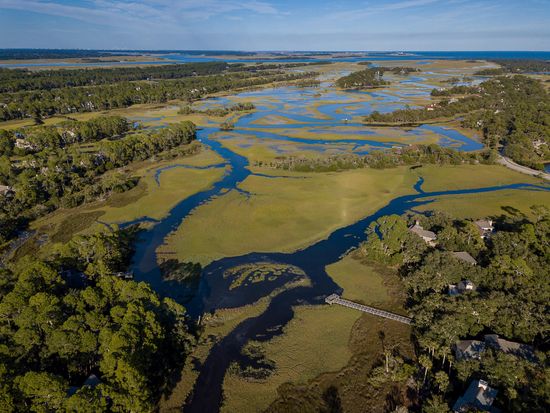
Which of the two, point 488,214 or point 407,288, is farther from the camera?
point 488,214

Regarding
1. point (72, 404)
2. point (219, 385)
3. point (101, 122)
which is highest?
point (101, 122)

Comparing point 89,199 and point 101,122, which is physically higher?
point 101,122

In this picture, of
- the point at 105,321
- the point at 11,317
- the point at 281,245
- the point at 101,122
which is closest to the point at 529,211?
the point at 281,245

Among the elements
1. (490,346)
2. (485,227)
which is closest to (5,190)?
(490,346)

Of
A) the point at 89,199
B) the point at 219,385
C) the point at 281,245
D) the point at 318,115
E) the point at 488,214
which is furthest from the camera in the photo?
the point at 318,115

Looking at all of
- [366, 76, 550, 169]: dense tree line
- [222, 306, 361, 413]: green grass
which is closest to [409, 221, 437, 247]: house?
[222, 306, 361, 413]: green grass

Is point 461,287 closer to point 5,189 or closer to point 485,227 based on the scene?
point 485,227

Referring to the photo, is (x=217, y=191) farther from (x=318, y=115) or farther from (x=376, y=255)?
(x=318, y=115)

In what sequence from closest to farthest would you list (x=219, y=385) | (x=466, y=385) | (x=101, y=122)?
(x=466, y=385) → (x=219, y=385) → (x=101, y=122)
